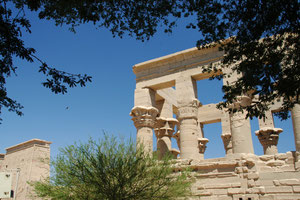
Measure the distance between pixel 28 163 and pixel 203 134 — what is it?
1283 cm

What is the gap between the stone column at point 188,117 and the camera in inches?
595

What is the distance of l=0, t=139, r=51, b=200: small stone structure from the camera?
795 inches

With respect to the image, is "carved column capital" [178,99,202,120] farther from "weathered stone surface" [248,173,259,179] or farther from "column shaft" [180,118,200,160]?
"weathered stone surface" [248,173,259,179]

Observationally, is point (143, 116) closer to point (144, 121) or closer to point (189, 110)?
point (144, 121)

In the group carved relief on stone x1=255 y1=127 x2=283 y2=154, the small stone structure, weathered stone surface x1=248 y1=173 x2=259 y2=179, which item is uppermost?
carved relief on stone x1=255 y1=127 x2=283 y2=154

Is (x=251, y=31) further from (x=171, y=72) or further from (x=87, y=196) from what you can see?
(x=171, y=72)

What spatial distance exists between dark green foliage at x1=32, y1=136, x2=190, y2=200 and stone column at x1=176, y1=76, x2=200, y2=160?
3948mm

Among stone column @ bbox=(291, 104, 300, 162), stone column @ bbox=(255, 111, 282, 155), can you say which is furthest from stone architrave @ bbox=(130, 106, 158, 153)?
stone column @ bbox=(255, 111, 282, 155)

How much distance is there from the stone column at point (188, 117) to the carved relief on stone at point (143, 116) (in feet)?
5.78

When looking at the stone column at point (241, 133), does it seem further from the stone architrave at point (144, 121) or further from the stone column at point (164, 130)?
the stone column at point (164, 130)

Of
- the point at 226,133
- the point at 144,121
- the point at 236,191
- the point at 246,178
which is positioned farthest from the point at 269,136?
the point at 236,191

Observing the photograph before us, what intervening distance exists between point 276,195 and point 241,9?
6.67 meters

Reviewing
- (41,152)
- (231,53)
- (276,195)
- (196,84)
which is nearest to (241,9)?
(231,53)

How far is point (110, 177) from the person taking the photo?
9.77 meters
